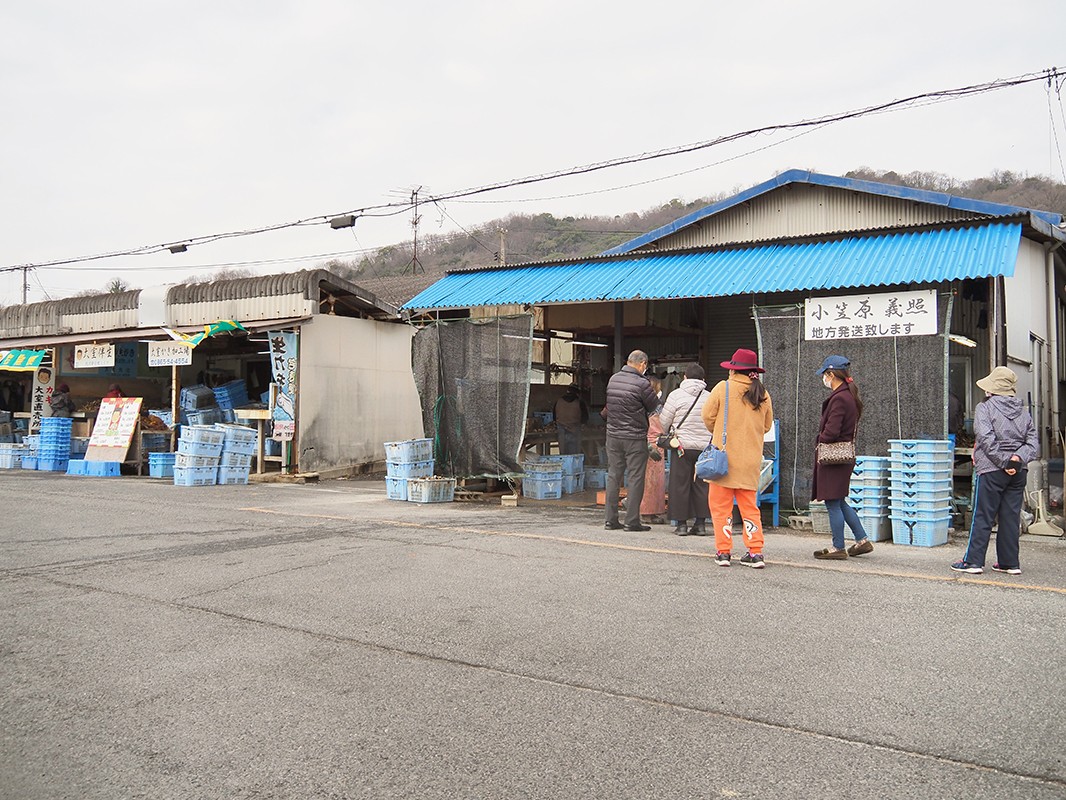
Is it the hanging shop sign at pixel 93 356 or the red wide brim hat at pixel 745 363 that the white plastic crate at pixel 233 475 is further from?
the red wide brim hat at pixel 745 363

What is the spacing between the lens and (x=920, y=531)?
9109mm

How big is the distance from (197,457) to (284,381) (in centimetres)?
234

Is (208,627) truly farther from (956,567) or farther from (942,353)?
(942,353)

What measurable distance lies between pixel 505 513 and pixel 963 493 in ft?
19.4

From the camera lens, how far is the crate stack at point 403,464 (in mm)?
13586

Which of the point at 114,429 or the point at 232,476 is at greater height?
the point at 114,429

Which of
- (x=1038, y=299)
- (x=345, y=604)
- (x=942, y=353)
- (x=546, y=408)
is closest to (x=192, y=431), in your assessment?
(x=546, y=408)

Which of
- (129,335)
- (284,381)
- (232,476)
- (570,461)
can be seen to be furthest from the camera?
(129,335)

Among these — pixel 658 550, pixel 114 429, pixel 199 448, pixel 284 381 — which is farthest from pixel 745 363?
pixel 114 429


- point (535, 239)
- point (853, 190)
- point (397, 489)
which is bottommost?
point (397, 489)

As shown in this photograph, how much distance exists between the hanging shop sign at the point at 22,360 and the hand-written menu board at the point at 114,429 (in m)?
3.33

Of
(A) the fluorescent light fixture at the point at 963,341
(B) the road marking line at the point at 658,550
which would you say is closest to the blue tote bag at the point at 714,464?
(B) the road marking line at the point at 658,550

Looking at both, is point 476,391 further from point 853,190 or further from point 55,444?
point 55,444

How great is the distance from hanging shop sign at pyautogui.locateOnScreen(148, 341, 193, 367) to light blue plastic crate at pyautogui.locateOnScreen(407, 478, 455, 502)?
775 centimetres
